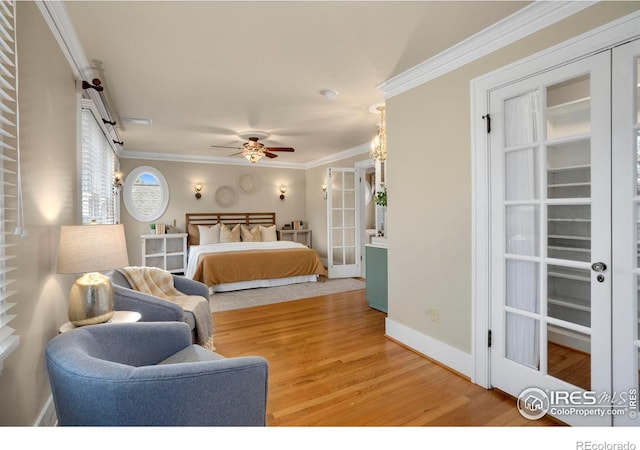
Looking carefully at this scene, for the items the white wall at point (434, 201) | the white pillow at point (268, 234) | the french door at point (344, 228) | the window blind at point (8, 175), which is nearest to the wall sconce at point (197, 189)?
the white pillow at point (268, 234)

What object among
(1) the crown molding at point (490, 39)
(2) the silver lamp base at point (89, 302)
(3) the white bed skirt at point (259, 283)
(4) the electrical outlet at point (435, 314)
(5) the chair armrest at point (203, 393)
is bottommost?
(3) the white bed skirt at point (259, 283)

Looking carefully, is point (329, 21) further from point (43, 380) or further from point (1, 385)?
point (43, 380)

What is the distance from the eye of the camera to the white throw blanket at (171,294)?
2.62m

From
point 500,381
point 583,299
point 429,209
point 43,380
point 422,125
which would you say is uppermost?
point 422,125

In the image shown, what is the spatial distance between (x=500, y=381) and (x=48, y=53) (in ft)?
11.6

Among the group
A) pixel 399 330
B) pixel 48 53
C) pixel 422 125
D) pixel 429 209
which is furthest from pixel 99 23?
pixel 399 330

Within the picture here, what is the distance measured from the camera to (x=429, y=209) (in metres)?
2.75

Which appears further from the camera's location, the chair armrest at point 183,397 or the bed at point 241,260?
the bed at point 241,260

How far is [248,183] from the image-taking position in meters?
7.47

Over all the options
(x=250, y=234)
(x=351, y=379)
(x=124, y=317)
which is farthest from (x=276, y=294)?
(x=124, y=317)

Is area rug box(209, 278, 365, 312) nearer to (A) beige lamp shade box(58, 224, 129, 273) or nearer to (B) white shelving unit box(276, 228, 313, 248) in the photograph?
(B) white shelving unit box(276, 228, 313, 248)

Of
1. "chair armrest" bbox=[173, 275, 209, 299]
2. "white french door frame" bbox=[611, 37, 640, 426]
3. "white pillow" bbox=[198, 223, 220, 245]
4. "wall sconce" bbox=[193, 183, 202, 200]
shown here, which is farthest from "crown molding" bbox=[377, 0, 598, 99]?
"wall sconce" bbox=[193, 183, 202, 200]

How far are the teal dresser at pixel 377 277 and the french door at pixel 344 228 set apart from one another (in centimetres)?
191

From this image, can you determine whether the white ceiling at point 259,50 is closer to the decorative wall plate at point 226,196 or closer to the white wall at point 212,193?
the white wall at point 212,193
